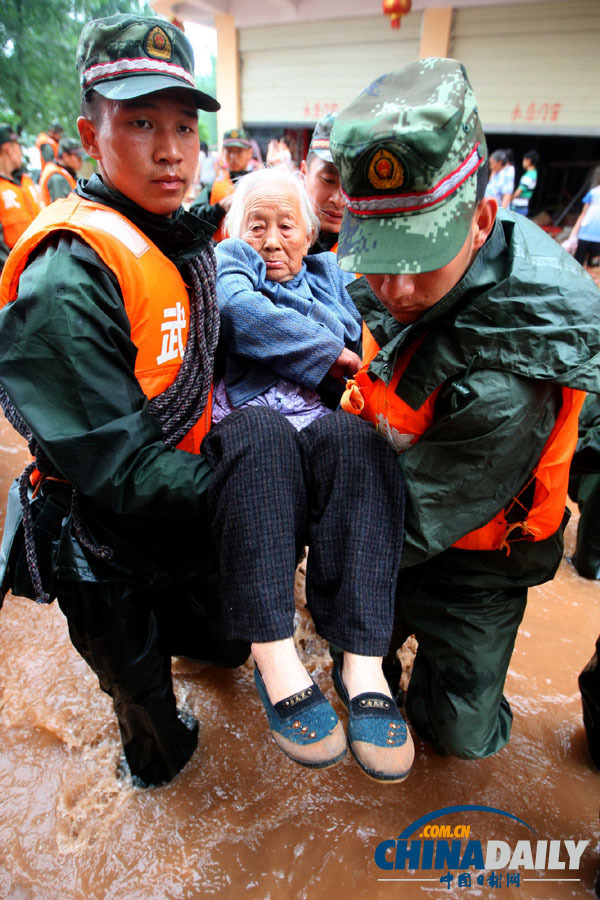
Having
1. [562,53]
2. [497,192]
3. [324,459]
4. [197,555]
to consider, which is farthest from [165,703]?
[562,53]

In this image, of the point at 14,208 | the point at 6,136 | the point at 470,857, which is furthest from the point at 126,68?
the point at 6,136

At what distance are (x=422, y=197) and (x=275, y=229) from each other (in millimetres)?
1011

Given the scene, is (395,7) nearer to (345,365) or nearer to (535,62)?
(535,62)

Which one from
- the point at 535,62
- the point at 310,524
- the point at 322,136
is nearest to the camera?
the point at 310,524

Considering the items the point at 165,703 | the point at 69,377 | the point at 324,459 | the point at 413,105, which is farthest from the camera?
the point at 165,703

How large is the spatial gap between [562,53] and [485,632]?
10.5 m

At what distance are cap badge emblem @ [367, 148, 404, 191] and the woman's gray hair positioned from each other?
3.31 feet

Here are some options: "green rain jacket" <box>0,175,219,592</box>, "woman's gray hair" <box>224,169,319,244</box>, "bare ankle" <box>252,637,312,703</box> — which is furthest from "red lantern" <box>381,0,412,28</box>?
"bare ankle" <box>252,637,312,703</box>

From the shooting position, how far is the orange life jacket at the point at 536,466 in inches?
55.8

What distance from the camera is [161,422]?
1595 millimetres

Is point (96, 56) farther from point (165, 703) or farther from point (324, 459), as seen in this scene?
point (165, 703)

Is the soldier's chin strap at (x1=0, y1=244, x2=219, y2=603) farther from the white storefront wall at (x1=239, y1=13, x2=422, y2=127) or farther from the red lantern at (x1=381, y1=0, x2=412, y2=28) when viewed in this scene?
the white storefront wall at (x1=239, y1=13, x2=422, y2=127)

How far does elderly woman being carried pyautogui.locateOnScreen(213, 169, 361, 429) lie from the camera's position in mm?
1850

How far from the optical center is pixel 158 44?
145 cm
